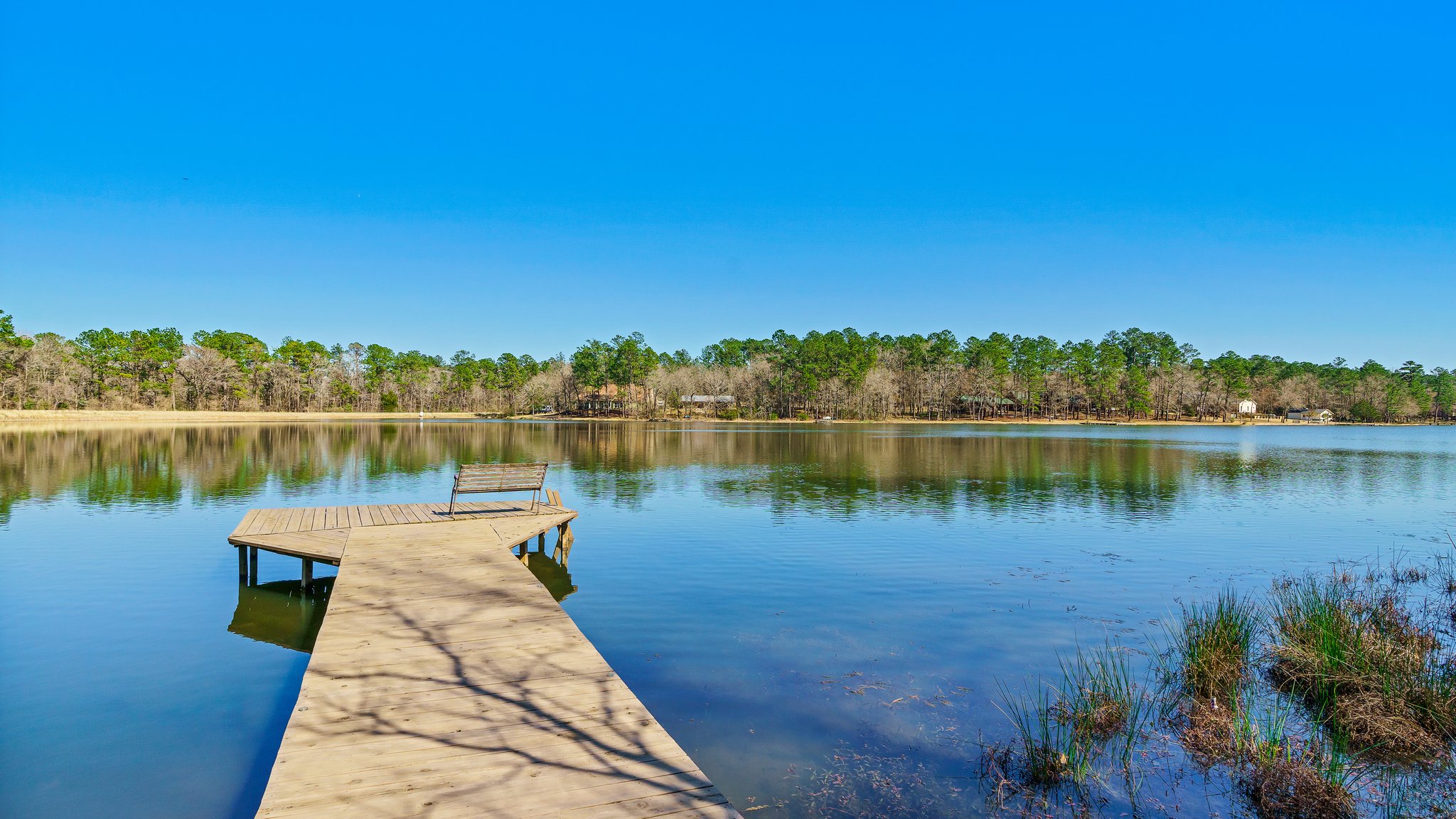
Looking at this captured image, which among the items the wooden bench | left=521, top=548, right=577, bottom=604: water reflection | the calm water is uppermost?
the wooden bench

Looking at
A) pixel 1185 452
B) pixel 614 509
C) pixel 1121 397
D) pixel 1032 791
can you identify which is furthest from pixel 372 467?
pixel 1121 397

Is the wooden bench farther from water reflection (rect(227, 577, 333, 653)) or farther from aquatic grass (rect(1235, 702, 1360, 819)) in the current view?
aquatic grass (rect(1235, 702, 1360, 819))

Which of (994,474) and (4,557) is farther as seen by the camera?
(994,474)

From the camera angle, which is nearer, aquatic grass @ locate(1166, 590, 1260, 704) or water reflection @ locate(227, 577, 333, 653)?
aquatic grass @ locate(1166, 590, 1260, 704)

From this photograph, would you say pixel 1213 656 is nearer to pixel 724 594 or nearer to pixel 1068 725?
pixel 1068 725

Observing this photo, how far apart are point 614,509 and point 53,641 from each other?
1266 centimetres

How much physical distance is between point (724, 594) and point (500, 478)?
561 centimetres

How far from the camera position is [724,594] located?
1142 centimetres

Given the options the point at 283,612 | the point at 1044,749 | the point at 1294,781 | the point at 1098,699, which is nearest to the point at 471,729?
the point at 1044,749

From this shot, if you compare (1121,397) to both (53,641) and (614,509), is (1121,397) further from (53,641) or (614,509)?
(53,641)

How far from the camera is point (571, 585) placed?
485 inches

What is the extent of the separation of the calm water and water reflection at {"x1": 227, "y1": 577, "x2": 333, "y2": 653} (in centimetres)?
6

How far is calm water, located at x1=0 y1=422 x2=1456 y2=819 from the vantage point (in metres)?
6.28

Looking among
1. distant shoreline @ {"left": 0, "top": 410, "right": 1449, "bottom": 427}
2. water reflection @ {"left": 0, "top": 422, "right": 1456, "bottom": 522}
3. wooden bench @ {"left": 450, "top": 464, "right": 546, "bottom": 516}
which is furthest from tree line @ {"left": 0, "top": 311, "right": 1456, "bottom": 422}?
wooden bench @ {"left": 450, "top": 464, "right": 546, "bottom": 516}
